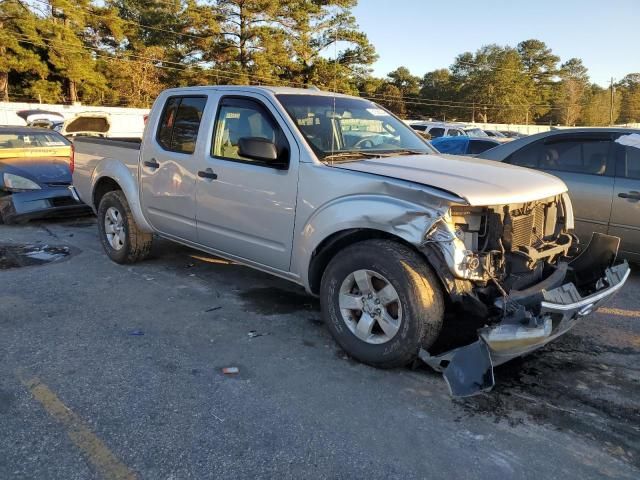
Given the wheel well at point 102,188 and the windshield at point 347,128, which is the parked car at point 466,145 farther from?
the wheel well at point 102,188

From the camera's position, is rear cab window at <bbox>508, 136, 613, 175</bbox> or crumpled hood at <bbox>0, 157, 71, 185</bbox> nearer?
rear cab window at <bbox>508, 136, 613, 175</bbox>

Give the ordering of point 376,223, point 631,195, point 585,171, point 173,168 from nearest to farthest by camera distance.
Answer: point 376,223 → point 173,168 → point 631,195 → point 585,171

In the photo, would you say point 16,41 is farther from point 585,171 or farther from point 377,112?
point 585,171

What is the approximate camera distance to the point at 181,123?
516 centimetres

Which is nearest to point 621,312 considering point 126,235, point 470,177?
point 470,177

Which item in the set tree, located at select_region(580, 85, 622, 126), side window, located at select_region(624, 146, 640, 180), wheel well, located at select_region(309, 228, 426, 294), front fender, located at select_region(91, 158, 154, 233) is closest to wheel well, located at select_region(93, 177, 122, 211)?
front fender, located at select_region(91, 158, 154, 233)

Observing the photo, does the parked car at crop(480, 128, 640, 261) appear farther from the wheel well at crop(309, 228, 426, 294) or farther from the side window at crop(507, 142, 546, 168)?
the wheel well at crop(309, 228, 426, 294)

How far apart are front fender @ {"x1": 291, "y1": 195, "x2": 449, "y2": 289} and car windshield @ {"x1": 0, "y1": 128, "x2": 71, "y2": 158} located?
6982 mm

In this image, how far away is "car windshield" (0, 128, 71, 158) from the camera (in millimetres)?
8902

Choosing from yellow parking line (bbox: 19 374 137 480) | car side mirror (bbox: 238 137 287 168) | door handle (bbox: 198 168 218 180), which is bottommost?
yellow parking line (bbox: 19 374 137 480)

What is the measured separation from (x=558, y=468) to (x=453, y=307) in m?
1.15

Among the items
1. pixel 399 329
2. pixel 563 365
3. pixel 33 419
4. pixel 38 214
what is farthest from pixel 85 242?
pixel 563 365

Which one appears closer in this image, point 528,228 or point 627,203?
point 528,228

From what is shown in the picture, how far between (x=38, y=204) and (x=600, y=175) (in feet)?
24.8
